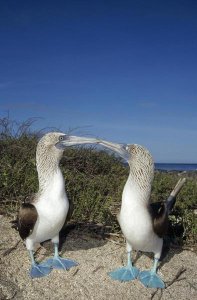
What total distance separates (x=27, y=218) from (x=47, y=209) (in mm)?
199

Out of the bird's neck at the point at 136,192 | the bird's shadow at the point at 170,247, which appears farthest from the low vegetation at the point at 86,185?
the bird's neck at the point at 136,192

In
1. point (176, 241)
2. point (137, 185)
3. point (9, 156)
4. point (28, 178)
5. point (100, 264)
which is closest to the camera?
point (137, 185)

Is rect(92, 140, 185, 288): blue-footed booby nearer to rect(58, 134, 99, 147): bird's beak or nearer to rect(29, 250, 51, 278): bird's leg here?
rect(58, 134, 99, 147): bird's beak

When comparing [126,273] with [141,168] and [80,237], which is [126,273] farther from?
[141,168]

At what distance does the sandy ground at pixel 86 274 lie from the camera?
3600mm

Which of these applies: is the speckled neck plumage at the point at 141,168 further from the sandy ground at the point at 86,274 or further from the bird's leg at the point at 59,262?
the bird's leg at the point at 59,262

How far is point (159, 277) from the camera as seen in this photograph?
3.94 m

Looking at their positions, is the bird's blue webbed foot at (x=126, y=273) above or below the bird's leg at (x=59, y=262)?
below

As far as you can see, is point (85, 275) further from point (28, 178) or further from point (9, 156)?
point (9, 156)

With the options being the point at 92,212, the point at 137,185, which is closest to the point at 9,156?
the point at 92,212

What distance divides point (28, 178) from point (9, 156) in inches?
37.4

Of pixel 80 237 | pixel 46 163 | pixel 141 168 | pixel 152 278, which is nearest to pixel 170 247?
pixel 152 278

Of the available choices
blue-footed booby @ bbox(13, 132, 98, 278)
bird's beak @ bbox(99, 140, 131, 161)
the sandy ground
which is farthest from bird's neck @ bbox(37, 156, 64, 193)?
the sandy ground

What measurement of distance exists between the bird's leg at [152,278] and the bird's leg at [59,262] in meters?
0.66
